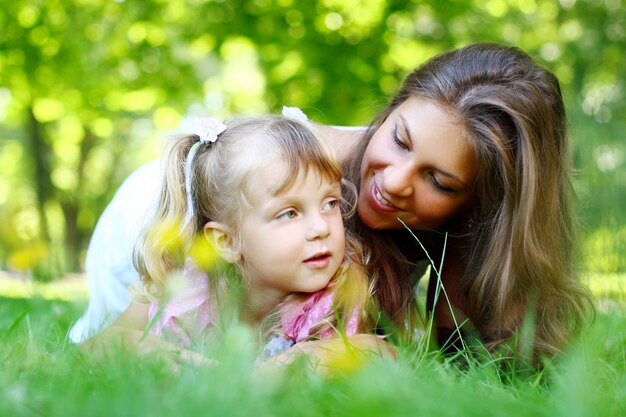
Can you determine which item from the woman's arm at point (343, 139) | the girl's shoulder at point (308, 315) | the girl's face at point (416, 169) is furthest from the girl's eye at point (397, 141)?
the girl's shoulder at point (308, 315)

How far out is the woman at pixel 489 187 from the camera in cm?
296

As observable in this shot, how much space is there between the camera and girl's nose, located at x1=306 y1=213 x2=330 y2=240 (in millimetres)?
2686

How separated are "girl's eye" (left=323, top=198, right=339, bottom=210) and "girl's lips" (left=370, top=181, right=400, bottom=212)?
0.29m

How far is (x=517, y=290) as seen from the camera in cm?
299

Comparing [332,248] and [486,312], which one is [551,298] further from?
[332,248]

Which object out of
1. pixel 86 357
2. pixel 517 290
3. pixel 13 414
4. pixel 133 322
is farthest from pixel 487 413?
pixel 133 322

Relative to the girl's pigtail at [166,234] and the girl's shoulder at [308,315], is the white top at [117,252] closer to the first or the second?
the girl's pigtail at [166,234]

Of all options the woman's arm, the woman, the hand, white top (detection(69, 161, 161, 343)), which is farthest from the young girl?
white top (detection(69, 161, 161, 343))

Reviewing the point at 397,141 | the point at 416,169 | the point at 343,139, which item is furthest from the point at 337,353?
the point at 343,139

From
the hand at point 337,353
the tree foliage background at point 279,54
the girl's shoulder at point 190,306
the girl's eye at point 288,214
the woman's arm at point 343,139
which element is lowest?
the tree foliage background at point 279,54

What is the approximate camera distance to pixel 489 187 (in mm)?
3059

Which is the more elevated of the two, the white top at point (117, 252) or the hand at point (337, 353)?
the hand at point (337, 353)

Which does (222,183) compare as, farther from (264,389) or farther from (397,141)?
(264,389)

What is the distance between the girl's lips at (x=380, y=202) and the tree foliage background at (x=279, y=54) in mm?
3061
